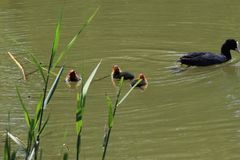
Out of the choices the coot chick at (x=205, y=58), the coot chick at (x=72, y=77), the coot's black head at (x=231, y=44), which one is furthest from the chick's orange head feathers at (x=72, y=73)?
the coot's black head at (x=231, y=44)

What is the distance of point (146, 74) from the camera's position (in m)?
11.3

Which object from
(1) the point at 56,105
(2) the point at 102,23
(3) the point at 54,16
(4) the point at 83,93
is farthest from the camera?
(3) the point at 54,16

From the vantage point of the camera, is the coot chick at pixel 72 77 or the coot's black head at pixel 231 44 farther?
the coot's black head at pixel 231 44

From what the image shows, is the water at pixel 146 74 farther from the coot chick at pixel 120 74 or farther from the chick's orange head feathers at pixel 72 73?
the chick's orange head feathers at pixel 72 73

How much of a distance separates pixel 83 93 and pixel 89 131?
13.3 ft

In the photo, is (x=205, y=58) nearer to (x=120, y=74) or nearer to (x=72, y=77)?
(x=120, y=74)

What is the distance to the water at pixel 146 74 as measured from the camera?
7680 mm

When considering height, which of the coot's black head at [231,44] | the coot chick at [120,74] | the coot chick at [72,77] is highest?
the coot's black head at [231,44]

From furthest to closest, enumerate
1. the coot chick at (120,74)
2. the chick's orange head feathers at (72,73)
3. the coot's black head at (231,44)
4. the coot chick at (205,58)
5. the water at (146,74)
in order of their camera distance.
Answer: the coot's black head at (231,44) → the coot chick at (205,58) → the chick's orange head feathers at (72,73) → the coot chick at (120,74) → the water at (146,74)

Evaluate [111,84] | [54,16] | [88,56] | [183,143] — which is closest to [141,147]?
[183,143]

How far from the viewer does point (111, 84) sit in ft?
35.3

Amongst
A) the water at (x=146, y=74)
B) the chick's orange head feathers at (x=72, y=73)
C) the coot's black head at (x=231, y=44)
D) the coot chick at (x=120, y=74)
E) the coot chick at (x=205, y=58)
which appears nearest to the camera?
the water at (x=146, y=74)

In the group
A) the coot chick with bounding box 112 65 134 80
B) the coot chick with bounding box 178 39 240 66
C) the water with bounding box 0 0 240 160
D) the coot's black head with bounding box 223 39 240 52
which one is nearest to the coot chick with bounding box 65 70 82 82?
the water with bounding box 0 0 240 160

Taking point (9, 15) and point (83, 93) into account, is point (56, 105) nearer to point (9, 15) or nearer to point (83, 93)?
point (83, 93)
